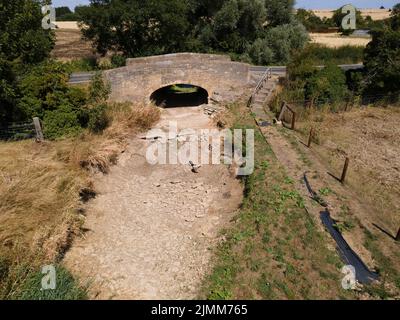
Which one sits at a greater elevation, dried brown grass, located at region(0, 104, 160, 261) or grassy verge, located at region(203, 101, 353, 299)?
dried brown grass, located at region(0, 104, 160, 261)

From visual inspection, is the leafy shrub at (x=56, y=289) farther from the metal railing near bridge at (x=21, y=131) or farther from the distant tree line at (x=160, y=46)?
the distant tree line at (x=160, y=46)

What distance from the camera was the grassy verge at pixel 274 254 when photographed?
736 centimetres

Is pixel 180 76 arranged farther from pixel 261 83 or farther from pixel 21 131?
pixel 21 131

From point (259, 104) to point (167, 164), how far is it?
6185mm

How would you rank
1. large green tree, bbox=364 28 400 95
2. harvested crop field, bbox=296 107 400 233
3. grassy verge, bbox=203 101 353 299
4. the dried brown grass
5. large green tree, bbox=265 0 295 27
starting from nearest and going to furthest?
1. grassy verge, bbox=203 101 353 299
2. the dried brown grass
3. harvested crop field, bbox=296 107 400 233
4. large green tree, bbox=364 28 400 95
5. large green tree, bbox=265 0 295 27

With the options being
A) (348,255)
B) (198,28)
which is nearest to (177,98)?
(198,28)

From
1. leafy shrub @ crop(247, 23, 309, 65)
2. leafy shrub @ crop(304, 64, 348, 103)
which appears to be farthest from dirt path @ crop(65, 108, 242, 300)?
leafy shrub @ crop(247, 23, 309, 65)

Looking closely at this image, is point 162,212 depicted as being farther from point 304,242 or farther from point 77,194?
point 304,242

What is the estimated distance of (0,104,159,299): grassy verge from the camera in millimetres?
7223

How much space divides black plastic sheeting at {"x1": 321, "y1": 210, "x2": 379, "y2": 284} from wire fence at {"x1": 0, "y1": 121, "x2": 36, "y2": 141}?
36.7 feet

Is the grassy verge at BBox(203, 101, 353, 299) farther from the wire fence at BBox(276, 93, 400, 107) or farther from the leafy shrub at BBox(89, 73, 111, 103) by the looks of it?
the leafy shrub at BBox(89, 73, 111, 103)

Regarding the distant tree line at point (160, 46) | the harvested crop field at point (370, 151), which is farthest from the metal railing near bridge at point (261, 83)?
the harvested crop field at point (370, 151)

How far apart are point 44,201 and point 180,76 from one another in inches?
442
